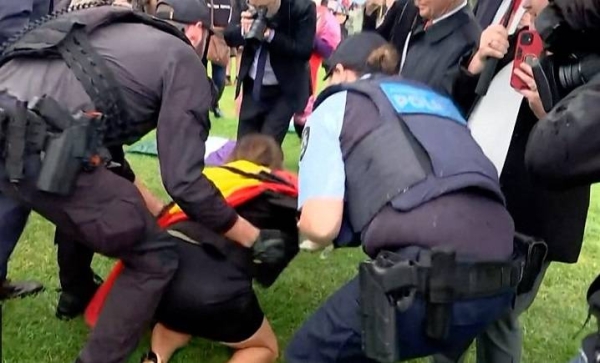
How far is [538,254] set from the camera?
240 centimetres

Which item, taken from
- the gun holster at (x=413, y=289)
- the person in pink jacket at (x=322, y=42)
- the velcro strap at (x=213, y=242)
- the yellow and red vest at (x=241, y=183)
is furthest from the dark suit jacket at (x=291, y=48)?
the gun holster at (x=413, y=289)

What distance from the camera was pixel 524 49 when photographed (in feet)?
7.95

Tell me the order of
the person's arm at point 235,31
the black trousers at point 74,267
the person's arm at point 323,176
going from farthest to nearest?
the person's arm at point 235,31 < the black trousers at point 74,267 < the person's arm at point 323,176

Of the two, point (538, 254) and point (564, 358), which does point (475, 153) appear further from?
point (564, 358)

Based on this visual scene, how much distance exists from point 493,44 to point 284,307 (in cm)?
168

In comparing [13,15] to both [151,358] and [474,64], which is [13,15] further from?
[474,64]

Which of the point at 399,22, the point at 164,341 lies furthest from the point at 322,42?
the point at 164,341

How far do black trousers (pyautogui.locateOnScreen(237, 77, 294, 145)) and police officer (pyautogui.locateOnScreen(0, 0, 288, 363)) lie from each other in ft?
7.29

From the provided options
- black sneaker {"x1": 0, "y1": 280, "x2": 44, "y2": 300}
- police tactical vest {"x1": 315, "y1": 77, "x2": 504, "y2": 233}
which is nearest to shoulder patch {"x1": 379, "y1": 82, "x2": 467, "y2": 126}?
police tactical vest {"x1": 315, "y1": 77, "x2": 504, "y2": 233}

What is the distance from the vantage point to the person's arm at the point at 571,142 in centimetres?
160

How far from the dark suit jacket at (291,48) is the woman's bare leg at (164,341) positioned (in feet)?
6.91

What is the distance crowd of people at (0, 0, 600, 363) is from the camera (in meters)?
2.17

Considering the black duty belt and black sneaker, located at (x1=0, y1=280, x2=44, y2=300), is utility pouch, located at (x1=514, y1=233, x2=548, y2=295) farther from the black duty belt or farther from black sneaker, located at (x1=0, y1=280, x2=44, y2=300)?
black sneaker, located at (x1=0, y1=280, x2=44, y2=300)

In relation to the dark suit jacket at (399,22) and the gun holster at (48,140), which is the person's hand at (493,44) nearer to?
the gun holster at (48,140)
